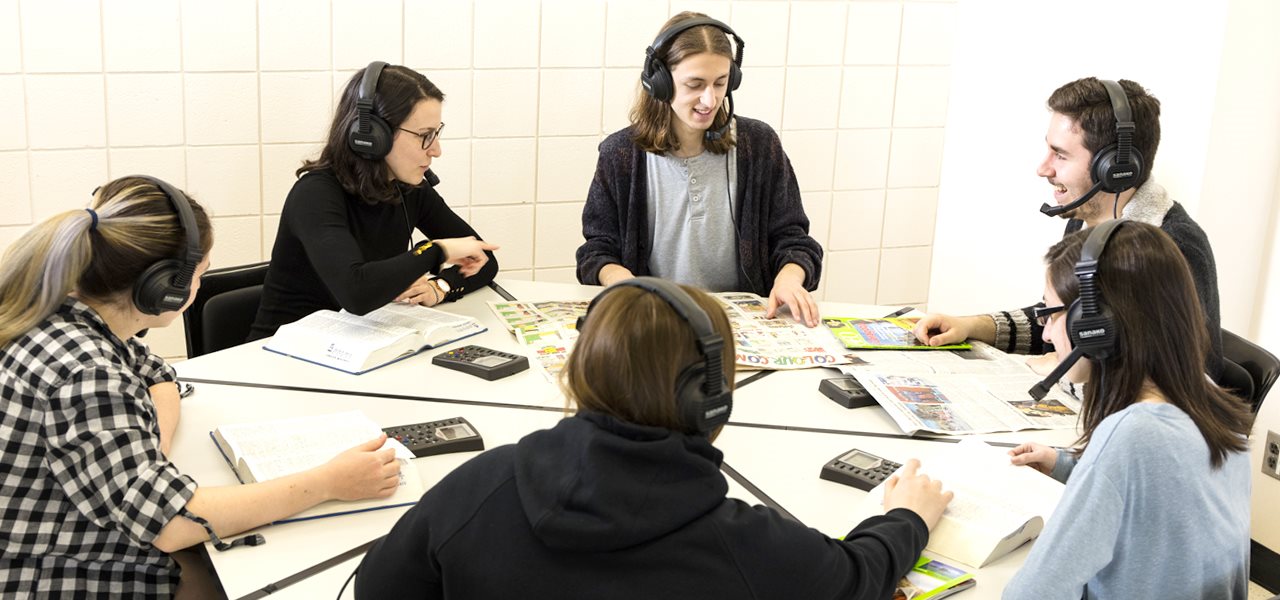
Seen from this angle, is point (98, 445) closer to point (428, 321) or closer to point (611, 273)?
point (428, 321)

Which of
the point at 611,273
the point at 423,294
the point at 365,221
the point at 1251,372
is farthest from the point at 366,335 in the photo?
the point at 1251,372

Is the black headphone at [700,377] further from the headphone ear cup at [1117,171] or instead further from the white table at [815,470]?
the headphone ear cup at [1117,171]

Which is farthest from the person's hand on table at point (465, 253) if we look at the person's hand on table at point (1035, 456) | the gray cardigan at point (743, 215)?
the person's hand on table at point (1035, 456)

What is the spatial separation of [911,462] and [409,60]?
2288 mm

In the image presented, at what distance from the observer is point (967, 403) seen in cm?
220

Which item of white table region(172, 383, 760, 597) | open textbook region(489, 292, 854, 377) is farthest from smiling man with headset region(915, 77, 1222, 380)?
white table region(172, 383, 760, 597)

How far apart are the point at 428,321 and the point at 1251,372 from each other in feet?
5.54

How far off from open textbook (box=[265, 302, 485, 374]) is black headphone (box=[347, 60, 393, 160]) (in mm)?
374

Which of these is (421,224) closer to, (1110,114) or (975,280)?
(1110,114)

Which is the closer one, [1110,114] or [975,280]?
[1110,114]

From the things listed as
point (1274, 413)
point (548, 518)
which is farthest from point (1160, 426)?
point (1274, 413)

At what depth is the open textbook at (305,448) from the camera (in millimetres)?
1711

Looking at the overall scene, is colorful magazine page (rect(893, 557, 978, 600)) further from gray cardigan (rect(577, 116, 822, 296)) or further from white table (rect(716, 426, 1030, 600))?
gray cardigan (rect(577, 116, 822, 296))

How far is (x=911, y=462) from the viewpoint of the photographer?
1.72 metres
